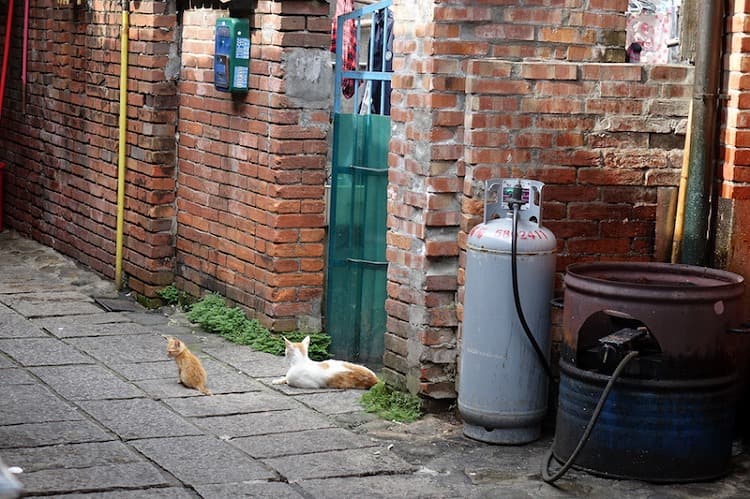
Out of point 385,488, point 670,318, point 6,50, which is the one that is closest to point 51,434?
point 385,488

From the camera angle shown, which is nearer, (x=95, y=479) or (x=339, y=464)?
(x=95, y=479)

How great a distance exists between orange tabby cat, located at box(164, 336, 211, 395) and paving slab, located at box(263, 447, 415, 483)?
1.42 m

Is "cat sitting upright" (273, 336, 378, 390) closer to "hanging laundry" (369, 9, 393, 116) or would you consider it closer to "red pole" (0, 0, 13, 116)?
"hanging laundry" (369, 9, 393, 116)

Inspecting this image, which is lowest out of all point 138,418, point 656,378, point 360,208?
point 138,418

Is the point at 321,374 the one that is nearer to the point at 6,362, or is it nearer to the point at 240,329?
the point at 240,329

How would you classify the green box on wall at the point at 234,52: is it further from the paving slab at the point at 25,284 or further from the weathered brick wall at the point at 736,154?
the weathered brick wall at the point at 736,154

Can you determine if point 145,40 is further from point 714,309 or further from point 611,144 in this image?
point 714,309

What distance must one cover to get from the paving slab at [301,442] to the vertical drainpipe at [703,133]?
2038 mm

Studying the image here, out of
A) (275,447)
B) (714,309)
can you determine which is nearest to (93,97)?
(275,447)

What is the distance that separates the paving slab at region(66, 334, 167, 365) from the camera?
860cm

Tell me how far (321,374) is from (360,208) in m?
1.39

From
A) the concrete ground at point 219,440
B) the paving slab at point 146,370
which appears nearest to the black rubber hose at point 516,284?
the concrete ground at point 219,440

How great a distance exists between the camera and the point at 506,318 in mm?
6688

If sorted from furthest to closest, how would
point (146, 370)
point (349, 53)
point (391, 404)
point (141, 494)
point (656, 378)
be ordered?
point (349, 53), point (146, 370), point (391, 404), point (656, 378), point (141, 494)
